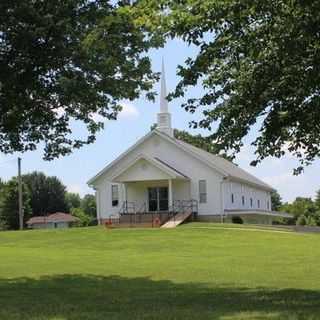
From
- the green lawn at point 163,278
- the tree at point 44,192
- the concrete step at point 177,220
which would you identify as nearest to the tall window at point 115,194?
the concrete step at point 177,220

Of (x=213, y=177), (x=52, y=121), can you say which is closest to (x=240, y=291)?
(x=52, y=121)

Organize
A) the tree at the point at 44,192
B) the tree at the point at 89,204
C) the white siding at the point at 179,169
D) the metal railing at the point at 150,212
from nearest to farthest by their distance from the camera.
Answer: the metal railing at the point at 150,212 < the white siding at the point at 179,169 < the tree at the point at 44,192 < the tree at the point at 89,204

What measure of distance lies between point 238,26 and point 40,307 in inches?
247

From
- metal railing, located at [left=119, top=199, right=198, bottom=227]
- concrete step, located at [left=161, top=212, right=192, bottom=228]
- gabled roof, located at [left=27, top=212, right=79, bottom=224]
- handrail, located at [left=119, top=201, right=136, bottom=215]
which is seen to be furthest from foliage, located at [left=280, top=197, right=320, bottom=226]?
gabled roof, located at [left=27, top=212, right=79, bottom=224]

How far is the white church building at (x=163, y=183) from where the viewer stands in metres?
51.3

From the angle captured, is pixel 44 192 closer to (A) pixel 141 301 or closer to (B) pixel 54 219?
(B) pixel 54 219

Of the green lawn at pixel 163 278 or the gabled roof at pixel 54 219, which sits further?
the gabled roof at pixel 54 219

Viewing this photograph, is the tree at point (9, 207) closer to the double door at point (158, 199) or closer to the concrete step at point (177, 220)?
the double door at point (158, 199)

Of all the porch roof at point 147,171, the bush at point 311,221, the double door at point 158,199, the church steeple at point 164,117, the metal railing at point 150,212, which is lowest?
the bush at point 311,221

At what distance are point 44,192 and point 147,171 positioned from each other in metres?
55.9

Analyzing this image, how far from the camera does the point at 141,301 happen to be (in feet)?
44.9

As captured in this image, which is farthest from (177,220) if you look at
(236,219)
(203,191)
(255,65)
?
(255,65)

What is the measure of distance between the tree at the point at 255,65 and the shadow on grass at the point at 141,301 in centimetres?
287

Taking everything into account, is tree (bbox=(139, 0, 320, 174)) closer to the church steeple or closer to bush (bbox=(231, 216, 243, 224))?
bush (bbox=(231, 216, 243, 224))
